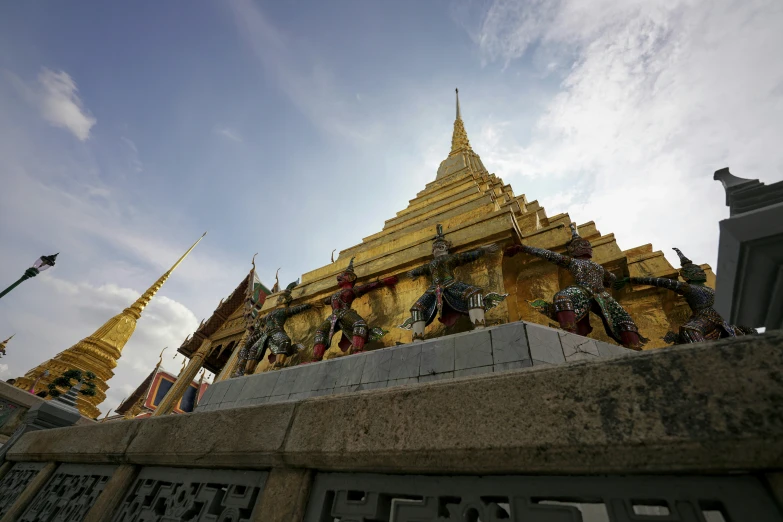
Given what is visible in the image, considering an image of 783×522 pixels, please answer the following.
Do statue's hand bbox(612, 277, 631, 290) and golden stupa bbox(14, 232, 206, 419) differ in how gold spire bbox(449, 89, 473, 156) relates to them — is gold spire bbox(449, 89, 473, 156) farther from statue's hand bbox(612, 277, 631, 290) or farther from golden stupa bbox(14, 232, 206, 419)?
golden stupa bbox(14, 232, 206, 419)

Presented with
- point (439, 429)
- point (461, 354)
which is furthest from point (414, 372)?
point (439, 429)

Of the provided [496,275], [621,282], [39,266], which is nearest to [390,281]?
[496,275]

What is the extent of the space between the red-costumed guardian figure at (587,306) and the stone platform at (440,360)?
0.48m

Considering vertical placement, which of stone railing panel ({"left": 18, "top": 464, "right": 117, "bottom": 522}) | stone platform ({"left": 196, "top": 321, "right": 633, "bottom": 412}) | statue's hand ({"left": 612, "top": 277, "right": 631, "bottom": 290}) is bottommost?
stone railing panel ({"left": 18, "top": 464, "right": 117, "bottom": 522})

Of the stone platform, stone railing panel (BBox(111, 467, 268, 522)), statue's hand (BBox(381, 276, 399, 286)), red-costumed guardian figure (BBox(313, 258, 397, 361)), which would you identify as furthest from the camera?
statue's hand (BBox(381, 276, 399, 286))

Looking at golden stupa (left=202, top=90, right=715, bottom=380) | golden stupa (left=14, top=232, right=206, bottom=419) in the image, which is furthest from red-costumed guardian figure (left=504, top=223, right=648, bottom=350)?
golden stupa (left=14, top=232, right=206, bottom=419)

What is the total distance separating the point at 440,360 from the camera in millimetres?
4523

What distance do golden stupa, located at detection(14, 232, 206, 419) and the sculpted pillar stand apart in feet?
33.7

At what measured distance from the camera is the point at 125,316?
92.5ft

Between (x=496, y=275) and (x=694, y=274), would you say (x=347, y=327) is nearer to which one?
(x=496, y=275)

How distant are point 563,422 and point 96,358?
1301 inches

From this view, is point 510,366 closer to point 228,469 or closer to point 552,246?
point 228,469

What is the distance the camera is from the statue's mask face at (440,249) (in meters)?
6.59

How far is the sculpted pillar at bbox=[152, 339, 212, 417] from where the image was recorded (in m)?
14.3
